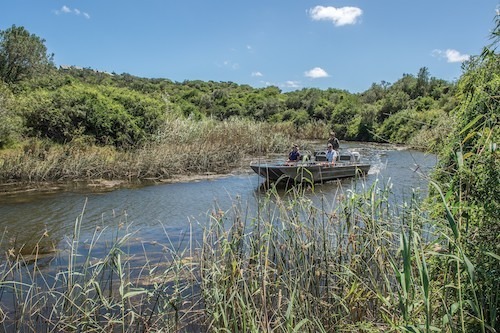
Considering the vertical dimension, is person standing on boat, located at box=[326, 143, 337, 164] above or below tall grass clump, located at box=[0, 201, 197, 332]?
above

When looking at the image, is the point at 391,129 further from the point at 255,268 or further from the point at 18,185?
the point at 255,268

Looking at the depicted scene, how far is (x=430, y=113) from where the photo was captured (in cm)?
3616

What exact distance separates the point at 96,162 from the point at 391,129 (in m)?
31.3

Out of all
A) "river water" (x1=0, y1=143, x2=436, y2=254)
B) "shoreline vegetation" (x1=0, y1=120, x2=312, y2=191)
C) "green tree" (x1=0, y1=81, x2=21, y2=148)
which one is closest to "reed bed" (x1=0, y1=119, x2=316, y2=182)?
"shoreline vegetation" (x1=0, y1=120, x2=312, y2=191)

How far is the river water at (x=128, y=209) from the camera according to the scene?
8.65m

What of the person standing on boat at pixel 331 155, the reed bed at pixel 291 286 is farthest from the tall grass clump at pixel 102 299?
the person standing on boat at pixel 331 155

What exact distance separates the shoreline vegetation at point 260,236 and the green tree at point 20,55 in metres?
0.16

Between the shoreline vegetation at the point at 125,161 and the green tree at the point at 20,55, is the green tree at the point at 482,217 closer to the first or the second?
the shoreline vegetation at the point at 125,161

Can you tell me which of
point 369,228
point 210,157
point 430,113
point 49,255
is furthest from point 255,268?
point 430,113

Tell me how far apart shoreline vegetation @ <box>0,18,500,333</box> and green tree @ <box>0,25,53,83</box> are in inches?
6.2

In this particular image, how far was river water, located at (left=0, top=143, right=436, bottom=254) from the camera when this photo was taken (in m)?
8.65

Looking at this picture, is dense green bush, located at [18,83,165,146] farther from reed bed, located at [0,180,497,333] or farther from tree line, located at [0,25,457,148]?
reed bed, located at [0,180,497,333]

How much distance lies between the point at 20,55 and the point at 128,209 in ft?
92.2

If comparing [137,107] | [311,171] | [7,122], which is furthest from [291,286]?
[137,107]
